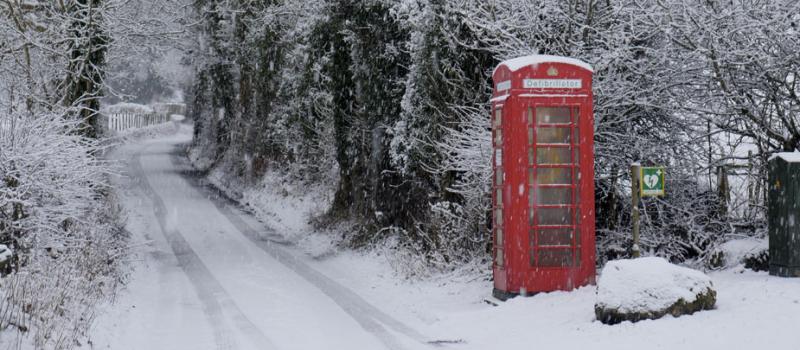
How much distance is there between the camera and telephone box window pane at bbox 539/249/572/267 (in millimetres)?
10383

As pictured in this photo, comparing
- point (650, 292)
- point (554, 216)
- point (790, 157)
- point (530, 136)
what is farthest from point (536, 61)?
point (650, 292)

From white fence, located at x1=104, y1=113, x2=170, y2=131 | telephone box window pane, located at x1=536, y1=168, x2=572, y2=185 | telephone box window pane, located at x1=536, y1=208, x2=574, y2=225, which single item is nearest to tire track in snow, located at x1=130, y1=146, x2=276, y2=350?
telephone box window pane, located at x1=536, y1=208, x2=574, y2=225

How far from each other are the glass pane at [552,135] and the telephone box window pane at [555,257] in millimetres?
1363

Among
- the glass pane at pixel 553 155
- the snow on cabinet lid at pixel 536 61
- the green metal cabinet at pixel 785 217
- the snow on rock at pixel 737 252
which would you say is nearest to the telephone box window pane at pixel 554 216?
the glass pane at pixel 553 155

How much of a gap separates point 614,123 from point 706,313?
4996 millimetres

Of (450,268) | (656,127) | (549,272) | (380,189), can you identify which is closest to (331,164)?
(380,189)

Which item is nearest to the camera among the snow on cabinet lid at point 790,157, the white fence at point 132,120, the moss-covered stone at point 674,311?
the moss-covered stone at point 674,311

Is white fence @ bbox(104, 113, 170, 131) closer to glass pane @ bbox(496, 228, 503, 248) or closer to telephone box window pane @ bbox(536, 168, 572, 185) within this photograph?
glass pane @ bbox(496, 228, 503, 248)

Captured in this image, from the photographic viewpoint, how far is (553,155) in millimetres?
10344

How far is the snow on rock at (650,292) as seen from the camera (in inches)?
321

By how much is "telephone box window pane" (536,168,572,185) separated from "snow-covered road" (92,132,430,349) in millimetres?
2453

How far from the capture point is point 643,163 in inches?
506

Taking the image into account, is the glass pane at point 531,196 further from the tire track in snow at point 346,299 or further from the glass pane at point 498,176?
A: the tire track in snow at point 346,299

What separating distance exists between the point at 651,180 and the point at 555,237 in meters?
1.56
